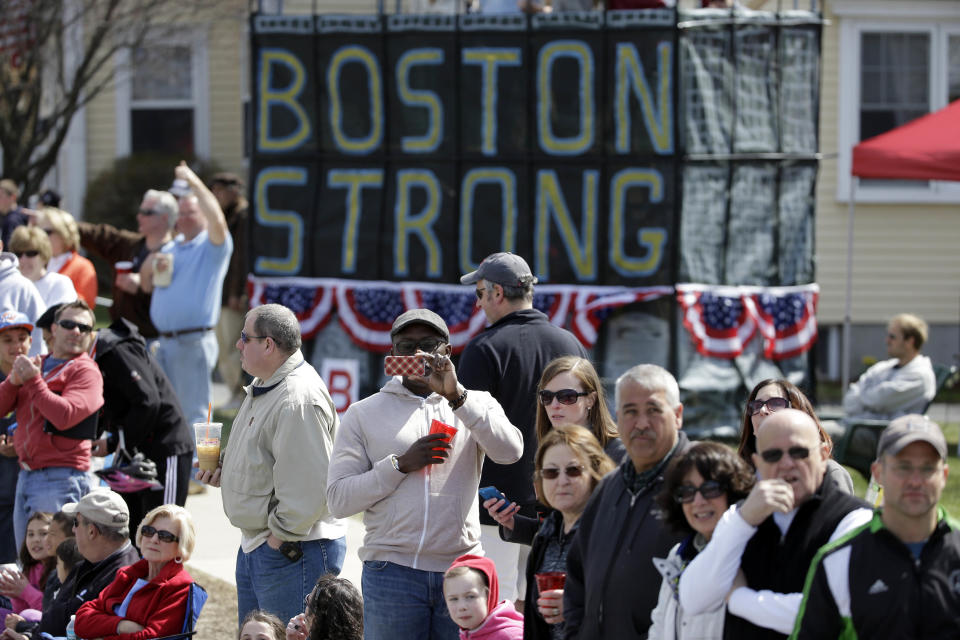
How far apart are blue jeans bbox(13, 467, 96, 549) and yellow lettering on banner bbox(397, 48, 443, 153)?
502 cm

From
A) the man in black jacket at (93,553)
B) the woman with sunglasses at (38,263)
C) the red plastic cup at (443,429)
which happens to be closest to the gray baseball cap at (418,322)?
the red plastic cup at (443,429)

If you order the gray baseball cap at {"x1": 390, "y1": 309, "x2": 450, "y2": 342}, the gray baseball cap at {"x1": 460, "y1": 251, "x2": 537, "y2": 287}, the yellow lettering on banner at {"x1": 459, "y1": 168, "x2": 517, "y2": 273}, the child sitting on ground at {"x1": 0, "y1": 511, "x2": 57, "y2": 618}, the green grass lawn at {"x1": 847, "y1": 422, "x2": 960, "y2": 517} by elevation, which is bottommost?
the green grass lawn at {"x1": 847, "y1": 422, "x2": 960, "y2": 517}

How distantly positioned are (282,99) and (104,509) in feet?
20.0

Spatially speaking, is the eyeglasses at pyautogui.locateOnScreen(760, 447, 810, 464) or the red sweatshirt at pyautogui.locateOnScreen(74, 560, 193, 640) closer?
the eyeglasses at pyautogui.locateOnScreen(760, 447, 810, 464)

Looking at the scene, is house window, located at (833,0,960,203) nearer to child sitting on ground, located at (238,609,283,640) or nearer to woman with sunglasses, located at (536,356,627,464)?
woman with sunglasses, located at (536,356,627,464)

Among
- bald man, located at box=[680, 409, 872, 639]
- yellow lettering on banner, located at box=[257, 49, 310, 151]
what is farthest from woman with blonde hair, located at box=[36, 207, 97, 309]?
bald man, located at box=[680, 409, 872, 639]

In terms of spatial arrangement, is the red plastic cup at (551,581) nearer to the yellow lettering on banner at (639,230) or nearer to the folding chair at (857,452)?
the folding chair at (857,452)

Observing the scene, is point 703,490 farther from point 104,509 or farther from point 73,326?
point 73,326

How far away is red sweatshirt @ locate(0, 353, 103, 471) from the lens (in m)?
6.95

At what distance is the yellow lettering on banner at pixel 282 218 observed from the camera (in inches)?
461

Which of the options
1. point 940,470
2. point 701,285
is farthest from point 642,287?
point 940,470

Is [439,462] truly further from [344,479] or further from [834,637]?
[834,637]

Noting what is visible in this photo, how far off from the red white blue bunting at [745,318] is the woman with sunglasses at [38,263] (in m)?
4.72

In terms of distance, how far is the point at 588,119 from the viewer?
1123 centimetres
